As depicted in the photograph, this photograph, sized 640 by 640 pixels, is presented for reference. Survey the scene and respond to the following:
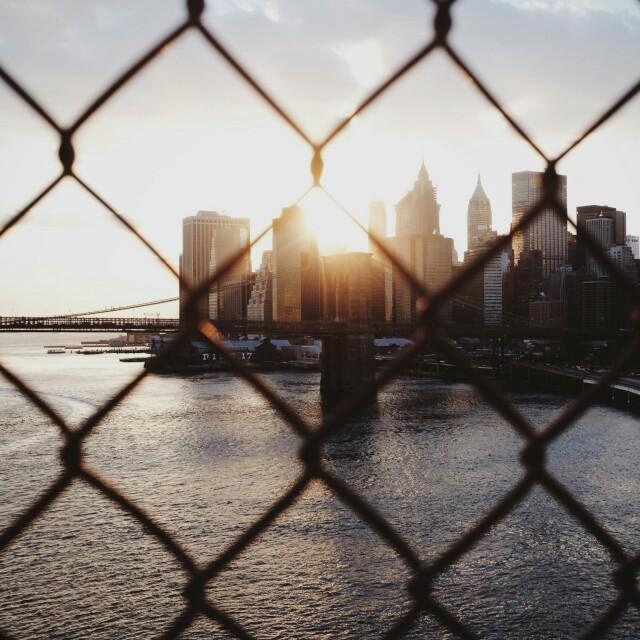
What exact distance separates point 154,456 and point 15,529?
996 inches

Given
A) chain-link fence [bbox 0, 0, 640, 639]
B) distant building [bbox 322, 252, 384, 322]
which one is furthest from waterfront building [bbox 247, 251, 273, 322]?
chain-link fence [bbox 0, 0, 640, 639]

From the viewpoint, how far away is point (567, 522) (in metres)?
17.1

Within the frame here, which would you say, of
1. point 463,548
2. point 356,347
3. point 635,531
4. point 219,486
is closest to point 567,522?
point 635,531

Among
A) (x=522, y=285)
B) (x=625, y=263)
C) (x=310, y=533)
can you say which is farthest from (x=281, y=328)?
(x=522, y=285)

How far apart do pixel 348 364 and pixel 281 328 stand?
18.0 ft

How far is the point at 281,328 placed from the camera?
43.8 metres

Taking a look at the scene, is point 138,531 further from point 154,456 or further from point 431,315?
point 431,315

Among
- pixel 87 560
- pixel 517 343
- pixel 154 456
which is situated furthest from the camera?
pixel 517 343

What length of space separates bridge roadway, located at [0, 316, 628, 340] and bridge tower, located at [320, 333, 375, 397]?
0.72m

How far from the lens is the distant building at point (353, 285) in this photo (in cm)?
4847

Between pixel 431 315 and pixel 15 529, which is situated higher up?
pixel 431 315

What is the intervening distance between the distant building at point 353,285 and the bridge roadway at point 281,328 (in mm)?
1522

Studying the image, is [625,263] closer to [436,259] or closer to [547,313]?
[436,259]

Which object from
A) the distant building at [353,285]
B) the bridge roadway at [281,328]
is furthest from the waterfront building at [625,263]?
the distant building at [353,285]
